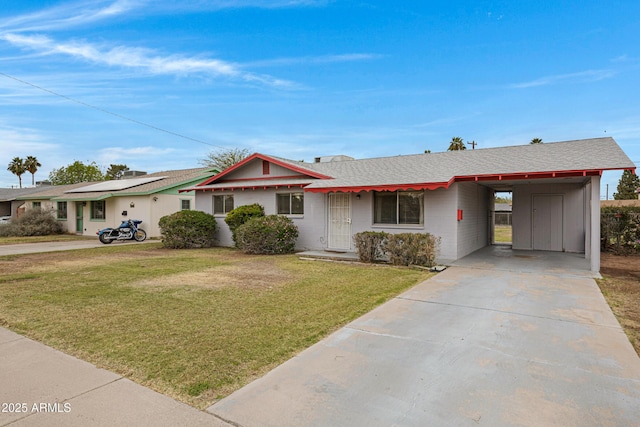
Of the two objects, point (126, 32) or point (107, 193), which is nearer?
point (126, 32)

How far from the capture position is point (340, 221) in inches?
525

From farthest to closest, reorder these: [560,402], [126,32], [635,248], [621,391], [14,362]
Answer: [126,32], [635,248], [14,362], [621,391], [560,402]

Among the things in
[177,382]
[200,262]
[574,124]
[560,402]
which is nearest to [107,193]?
[200,262]

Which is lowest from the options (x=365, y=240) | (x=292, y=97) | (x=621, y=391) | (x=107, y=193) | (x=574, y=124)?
(x=621, y=391)

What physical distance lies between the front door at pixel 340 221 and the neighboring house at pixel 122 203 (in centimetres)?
1192

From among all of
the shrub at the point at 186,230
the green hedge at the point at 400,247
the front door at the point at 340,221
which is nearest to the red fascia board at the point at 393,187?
the front door at the point at 340,221

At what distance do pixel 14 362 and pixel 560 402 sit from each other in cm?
534

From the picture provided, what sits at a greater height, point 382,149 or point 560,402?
point 382,149

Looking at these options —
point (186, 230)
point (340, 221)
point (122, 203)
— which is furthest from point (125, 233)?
point (340, 221)

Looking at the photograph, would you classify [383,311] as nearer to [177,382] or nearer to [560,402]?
[560,402]

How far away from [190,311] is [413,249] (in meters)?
6.26

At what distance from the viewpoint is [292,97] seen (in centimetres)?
2250

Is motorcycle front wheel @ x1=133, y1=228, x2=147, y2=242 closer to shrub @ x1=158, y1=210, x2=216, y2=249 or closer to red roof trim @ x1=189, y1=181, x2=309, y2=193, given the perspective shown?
shrub @ x1=158, y1=210, x2=216, y2=249

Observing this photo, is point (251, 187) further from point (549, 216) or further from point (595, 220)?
point (549, 216)
